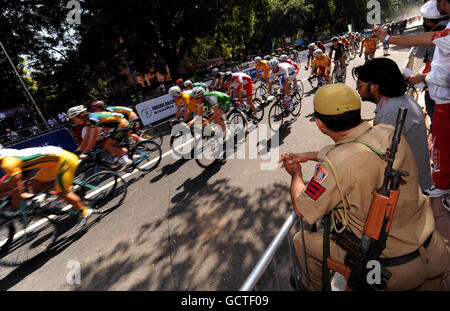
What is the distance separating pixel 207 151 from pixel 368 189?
5069mm

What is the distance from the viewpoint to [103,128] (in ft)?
19.6

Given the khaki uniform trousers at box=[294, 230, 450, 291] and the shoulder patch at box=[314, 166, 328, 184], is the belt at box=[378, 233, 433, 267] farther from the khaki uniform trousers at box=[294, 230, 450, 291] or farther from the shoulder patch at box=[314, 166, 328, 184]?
the shoulder patch at box=[314, 166, 328, 184]

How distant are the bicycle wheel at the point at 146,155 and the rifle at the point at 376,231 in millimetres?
5756

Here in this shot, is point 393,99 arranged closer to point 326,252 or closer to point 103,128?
point 326,252

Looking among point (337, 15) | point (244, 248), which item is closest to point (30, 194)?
point (244, 248)

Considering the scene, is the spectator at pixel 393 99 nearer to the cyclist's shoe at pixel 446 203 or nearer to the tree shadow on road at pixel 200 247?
the cyclist's shoe at pixel 446 203

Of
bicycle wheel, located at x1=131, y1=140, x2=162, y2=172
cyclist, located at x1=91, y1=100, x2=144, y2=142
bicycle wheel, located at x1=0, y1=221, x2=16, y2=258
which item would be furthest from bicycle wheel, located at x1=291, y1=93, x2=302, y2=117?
bicycle wheel, located at x1=0, y1=221, x2=16, y2=258

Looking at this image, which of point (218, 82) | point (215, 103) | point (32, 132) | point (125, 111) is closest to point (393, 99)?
point (215, 103)

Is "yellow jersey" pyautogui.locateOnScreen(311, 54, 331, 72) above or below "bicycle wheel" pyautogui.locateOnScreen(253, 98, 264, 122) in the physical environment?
above

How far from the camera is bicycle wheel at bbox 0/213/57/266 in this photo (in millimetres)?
3996

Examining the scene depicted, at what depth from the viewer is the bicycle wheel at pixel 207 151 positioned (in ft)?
19.6

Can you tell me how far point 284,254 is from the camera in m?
2.99

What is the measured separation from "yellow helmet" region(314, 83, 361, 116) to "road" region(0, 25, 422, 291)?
2.07 m

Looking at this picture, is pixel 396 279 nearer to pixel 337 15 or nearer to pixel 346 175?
pixel 346 175
